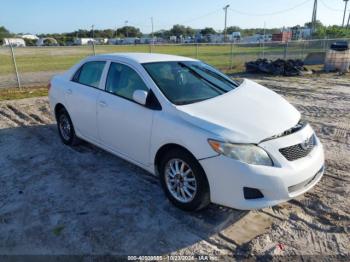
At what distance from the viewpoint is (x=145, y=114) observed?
3.60 meters

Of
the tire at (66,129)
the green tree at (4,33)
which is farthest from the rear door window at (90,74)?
the green tree at (4,33)

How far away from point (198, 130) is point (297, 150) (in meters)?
1.00

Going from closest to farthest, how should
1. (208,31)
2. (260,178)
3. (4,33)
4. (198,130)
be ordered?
(260,178), (198,130), (4,33), (208,31)

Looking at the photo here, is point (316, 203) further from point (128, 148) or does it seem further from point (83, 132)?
point (83, 132)

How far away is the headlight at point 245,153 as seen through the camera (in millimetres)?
2881

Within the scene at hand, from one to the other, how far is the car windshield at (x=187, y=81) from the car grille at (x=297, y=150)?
1143mm

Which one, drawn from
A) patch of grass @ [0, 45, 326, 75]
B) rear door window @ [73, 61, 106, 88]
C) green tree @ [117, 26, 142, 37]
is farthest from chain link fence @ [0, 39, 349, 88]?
green tree @ [117, 26, 142, 37]

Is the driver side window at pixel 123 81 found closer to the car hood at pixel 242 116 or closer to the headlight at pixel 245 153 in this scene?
the car hood at pixel 242 116

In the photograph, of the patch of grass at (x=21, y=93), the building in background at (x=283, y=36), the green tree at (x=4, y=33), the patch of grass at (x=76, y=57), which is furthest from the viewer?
the green tree at (x=4, y=33)

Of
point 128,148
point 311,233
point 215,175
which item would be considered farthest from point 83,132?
point 311,233

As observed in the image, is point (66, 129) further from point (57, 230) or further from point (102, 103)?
point (57, 230)

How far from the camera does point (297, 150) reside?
3.11 m

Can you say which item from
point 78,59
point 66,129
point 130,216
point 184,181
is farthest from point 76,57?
point 184,181

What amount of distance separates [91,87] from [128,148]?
1.23 metres
